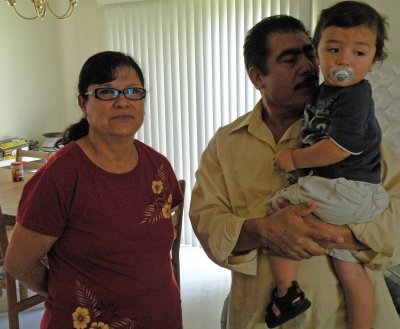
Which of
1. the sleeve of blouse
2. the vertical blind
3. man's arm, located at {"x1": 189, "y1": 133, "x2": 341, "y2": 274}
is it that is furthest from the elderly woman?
the vertical blind

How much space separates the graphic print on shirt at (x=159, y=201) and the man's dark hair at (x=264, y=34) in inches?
18.6

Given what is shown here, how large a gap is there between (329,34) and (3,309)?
2806 mm

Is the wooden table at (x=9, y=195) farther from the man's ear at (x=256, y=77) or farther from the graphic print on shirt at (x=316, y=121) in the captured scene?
the graphic print on shirt at (x=316, y=121)

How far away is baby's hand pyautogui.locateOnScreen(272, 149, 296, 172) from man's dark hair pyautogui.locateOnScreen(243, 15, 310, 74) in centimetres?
27

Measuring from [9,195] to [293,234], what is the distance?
7.21 feet

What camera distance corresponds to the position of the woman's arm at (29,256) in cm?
130

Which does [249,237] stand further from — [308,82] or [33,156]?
[33,156]

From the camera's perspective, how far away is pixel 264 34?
1.34 meters

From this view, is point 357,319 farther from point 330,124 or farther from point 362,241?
point 330,124

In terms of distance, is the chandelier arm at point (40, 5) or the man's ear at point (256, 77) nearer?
the man's ear at point (256, 77)

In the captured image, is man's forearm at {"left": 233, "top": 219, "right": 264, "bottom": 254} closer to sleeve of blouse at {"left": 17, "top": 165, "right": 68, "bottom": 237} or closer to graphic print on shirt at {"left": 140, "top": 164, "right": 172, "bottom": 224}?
graphic print on shirt at {"left": 140, "top": 164, "right": 172, "bottom": 224}

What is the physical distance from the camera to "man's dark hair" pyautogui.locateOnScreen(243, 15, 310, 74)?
52.5 inches

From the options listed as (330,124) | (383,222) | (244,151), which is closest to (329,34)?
(330,124)

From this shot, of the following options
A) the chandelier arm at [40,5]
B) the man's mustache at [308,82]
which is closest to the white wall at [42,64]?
the chandelier arm at [40,5]
